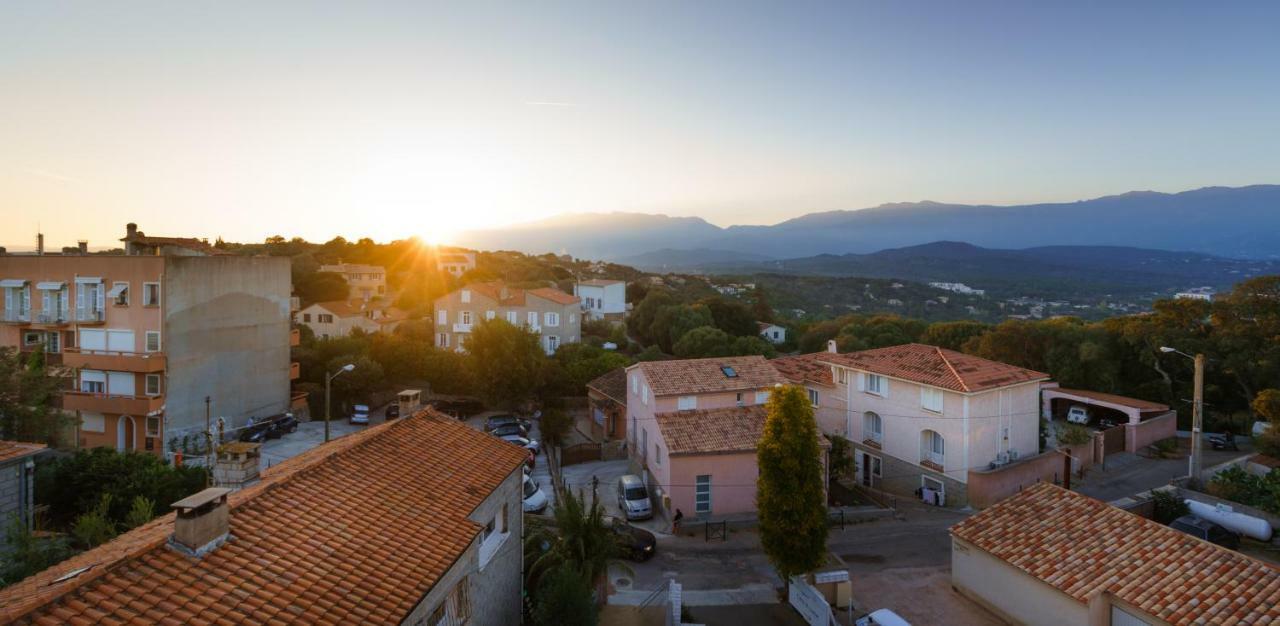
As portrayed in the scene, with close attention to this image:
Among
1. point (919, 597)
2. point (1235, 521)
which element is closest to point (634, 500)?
point (919, 597)

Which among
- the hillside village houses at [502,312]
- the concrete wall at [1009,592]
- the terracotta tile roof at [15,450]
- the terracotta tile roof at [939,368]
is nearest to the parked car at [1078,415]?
the terracotta tile roof at [939,368]

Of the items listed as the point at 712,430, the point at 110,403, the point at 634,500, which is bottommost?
the point at 634,500

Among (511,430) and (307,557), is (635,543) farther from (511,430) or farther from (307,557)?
(511,430)

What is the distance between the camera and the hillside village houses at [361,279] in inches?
3083

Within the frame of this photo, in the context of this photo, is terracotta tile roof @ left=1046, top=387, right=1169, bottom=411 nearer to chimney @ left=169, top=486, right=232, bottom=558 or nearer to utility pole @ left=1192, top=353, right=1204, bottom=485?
utility pole @ left=1192, top=353, right=1204, bottom=485

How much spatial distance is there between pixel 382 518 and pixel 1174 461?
39772mm

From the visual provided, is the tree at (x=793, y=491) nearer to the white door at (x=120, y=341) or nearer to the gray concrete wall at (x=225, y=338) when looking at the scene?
the gray concrete wall at (x=225, y=338)

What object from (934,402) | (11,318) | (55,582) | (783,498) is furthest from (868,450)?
(11,318)

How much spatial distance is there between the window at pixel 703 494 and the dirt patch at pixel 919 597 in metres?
6.71

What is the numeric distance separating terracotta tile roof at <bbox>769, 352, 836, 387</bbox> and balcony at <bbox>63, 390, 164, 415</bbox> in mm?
32637

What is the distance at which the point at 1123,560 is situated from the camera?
15797 mm

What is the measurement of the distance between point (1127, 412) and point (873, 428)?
18159mm

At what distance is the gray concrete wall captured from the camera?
34.1 m

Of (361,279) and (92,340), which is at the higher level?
(361,279)
